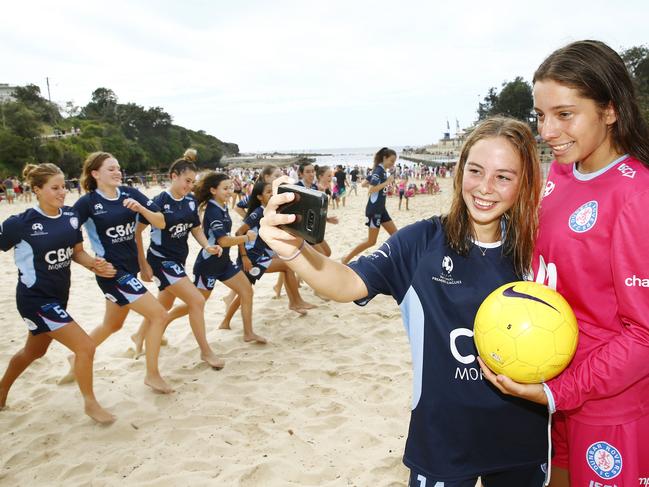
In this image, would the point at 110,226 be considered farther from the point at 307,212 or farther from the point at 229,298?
the point at 307,212

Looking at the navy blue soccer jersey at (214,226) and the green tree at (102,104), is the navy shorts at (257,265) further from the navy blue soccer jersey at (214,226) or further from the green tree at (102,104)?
the green tree at (102,104)

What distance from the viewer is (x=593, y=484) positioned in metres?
1.69

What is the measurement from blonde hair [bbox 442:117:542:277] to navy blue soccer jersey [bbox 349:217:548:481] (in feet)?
0.19

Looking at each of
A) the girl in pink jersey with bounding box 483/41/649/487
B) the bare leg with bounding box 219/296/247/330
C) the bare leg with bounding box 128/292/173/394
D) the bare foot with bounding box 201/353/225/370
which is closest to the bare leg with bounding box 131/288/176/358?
the bare foot with bounding box 201/353/225/370

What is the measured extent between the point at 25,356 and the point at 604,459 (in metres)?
4.53

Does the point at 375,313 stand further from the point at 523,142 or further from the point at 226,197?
the point at 523,142

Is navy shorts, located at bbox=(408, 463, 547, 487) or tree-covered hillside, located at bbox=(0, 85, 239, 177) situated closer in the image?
navy shorts, located at bbox=(408, 463, 547, 487)

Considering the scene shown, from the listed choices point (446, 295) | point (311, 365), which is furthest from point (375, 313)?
point (446, 295)

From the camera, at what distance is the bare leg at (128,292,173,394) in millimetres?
4406

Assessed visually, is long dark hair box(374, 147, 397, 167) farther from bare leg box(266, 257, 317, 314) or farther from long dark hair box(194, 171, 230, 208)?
long dark hair box(194, 171, 230, 208)

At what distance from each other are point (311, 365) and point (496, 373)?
3530 mm

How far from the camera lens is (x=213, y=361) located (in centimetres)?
502

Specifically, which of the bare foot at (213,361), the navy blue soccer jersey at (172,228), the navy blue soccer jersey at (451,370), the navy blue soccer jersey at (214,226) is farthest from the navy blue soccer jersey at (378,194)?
the navy blue soccer jersey at (451,370)

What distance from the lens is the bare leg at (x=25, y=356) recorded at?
4039 mm
